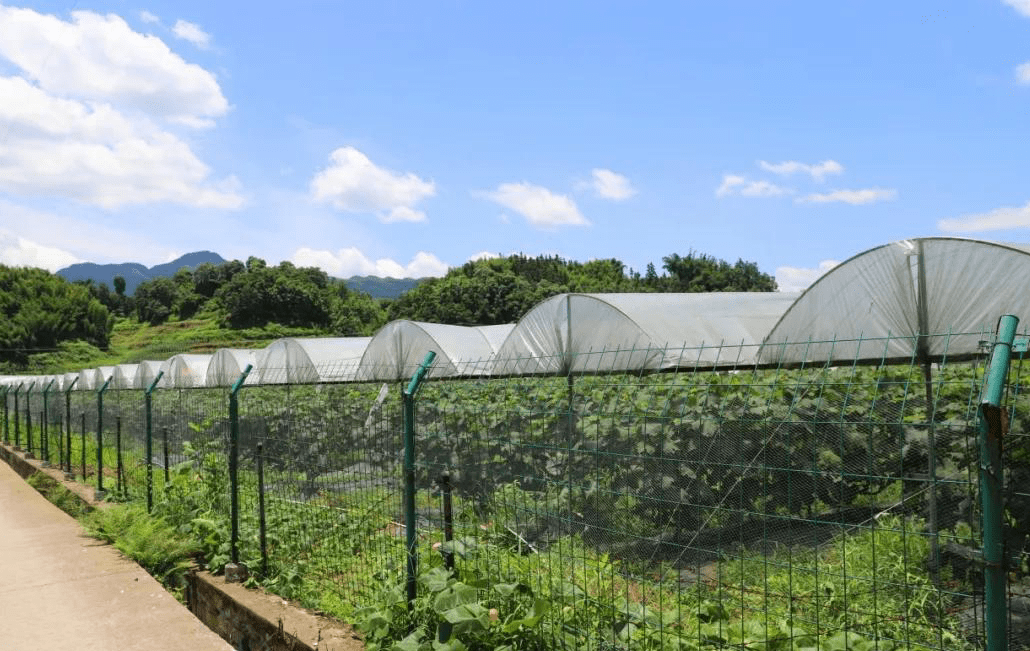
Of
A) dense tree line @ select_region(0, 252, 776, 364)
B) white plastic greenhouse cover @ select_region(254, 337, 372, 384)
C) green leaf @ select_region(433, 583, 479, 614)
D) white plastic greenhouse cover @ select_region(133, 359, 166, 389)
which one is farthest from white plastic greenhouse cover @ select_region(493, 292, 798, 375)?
dense tree line @ select_region(0, 252, 776, 364)

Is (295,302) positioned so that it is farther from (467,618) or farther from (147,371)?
(467,618)

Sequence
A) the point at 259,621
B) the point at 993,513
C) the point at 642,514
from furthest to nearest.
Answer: the point at 259,621, the point at 642,514, the point at 993,513

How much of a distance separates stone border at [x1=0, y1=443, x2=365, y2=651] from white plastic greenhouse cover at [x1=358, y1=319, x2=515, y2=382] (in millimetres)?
10366

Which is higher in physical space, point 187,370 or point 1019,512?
point 187,370

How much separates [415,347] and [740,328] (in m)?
7.31

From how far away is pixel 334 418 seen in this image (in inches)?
240

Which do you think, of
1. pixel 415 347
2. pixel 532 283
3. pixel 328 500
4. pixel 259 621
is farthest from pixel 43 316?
pixel 259 621

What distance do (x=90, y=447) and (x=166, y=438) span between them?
8.01 m

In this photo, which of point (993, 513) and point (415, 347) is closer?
point (993, 513)

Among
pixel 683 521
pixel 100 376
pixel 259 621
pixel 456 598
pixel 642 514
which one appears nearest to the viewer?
pixel 456 598

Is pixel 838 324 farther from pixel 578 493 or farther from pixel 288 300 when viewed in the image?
pixel 288 300

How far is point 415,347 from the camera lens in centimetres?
1816

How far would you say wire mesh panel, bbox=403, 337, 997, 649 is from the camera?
3.47 meters

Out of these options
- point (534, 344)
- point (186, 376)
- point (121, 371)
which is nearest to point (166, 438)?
point (534, 344)
